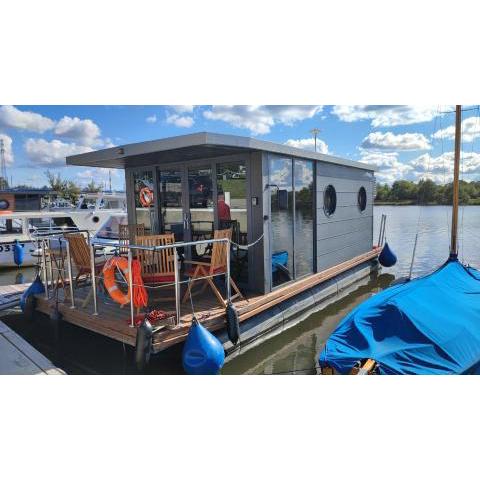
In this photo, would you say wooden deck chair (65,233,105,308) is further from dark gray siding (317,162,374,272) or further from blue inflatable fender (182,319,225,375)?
dark gray siding (317,162,374,272)

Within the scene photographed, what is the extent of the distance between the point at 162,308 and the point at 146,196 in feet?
8.15

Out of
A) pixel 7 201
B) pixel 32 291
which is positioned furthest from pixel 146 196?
pixel 7 201

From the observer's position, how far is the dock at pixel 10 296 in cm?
621

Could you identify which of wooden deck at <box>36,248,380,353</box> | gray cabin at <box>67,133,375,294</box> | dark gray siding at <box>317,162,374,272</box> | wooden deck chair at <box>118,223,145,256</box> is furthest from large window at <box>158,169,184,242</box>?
dark gray siding at <box>317,162,374,272</box>

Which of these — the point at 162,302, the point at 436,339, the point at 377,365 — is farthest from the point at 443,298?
the point at 162,302

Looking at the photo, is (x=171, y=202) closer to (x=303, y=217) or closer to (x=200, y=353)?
(x=303, y=217)

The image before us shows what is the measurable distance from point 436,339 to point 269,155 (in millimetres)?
2992

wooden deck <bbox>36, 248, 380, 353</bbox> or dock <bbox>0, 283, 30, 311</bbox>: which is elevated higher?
wooden deck <bbox>36, 248, 380, 353</bbox>

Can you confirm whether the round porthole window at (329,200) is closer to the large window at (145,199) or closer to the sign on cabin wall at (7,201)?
the large window at (145,199)

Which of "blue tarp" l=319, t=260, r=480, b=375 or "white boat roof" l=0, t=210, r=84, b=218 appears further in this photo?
"white boat roof" l=0, t=210, r=84, b=218

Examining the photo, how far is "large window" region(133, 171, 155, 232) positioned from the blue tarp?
3.69m

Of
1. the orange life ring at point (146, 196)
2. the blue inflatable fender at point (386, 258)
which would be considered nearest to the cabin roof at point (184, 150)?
the orange life ring at point (146, 196)

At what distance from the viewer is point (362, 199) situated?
8781mm

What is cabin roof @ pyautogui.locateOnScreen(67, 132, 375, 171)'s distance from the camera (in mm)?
4293
